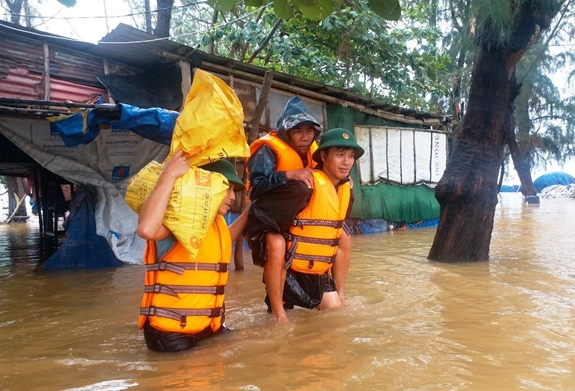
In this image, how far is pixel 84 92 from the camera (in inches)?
279

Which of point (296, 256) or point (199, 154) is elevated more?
point (199, 154)

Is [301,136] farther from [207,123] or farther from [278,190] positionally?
[207,123]

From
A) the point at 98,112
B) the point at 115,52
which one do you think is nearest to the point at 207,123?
the point at 98,112

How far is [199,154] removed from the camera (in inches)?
107

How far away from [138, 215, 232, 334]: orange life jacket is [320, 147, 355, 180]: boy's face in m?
1.09

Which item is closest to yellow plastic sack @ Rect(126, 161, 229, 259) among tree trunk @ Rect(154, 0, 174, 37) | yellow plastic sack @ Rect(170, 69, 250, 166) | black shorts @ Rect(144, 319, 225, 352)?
yellow plastic sack @ Rect(170, 69, 250, 166)

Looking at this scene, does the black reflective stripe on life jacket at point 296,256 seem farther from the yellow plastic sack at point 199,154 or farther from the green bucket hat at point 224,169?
the yellow plastic sack at point 199,154

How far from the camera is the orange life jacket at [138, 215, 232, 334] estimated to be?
8.68 ft

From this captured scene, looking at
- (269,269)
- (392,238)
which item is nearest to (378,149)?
(392,238)

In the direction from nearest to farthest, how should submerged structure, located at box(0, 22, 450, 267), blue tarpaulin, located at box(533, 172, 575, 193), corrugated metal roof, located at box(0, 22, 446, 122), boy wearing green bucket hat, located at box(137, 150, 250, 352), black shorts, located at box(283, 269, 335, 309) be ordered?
1. boy wearing green bucket hat, located at box(137, 150, 250, 352)
2. black shorts, located at box(283, 269, 335, 309)
3. submerged structure, located at box(0, 22, 450, 267)
4. corrugated metal roof, located at box(0, 22, 446, 122)
5. blue tarpaulin, located at box(533, 172, 575, 193)

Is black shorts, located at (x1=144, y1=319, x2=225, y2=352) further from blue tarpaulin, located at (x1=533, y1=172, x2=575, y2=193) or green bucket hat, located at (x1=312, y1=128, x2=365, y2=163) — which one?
blue tarpaulin, located at (x1=533, y1=172, x2=575, y2=193)

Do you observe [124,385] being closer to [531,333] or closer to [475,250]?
[531,333]

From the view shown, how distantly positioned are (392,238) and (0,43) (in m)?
6.79

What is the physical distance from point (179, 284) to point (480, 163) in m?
4.35
